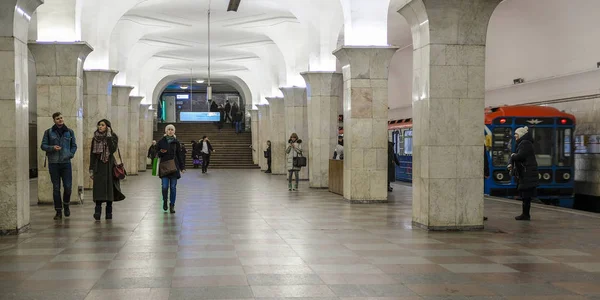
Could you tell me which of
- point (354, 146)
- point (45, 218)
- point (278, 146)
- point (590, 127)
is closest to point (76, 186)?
point (45, 218)

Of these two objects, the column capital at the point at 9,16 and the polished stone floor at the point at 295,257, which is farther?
the column capital at the point at 9,16

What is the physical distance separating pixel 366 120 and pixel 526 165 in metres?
4.63

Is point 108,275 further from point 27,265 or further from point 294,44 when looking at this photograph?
point 294,44

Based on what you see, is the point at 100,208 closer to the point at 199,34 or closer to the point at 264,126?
the point at 199,34

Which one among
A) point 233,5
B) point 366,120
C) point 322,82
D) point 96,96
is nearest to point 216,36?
point 233,5

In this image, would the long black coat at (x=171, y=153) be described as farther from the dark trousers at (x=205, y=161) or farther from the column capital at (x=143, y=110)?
the column capital at (x=143, y=110)

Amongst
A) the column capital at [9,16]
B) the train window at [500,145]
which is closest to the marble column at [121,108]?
the train window at [500,145]

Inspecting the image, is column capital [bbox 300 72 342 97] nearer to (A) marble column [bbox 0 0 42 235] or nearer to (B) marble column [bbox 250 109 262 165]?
(A) marble column [bbox 0 0 42 235]

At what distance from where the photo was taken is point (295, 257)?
8.12 metres

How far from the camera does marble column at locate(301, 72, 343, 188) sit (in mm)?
21578

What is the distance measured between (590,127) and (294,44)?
38.1 feet

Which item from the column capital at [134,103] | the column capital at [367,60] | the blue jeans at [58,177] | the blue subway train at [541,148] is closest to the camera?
the blue jeans at [58,177]

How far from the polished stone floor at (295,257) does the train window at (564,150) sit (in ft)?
21.3

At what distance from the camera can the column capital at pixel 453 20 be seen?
1070 cm
